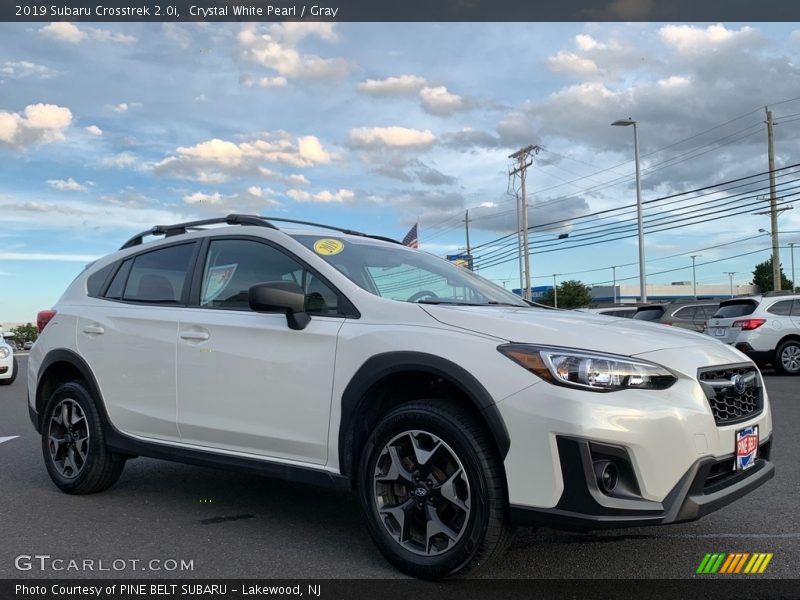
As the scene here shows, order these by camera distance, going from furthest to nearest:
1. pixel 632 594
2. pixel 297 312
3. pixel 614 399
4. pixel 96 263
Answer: pixel 96 263 < pixel 297 312 < pixel 632 594 < pixel 614 399

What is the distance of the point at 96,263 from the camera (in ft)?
18.4

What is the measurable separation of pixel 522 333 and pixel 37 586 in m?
2.49

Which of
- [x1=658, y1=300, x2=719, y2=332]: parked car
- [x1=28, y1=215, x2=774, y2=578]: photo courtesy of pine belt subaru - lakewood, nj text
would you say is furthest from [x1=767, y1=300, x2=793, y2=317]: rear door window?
[x1=28, y1=215, x2=774, y2=578]: photo courtesy of pine belt subaru - lakewood, nj text

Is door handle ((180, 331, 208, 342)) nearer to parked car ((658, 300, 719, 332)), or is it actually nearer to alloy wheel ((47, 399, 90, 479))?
alloy wheel ((47, 399, 90, 479))

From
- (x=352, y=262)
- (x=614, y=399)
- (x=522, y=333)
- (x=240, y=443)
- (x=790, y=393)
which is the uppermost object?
(x=352, y=262)

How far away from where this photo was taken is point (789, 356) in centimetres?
1397

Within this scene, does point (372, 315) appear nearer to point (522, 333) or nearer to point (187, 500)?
point (522, 333)

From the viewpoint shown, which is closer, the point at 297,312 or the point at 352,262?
the point at 297,312

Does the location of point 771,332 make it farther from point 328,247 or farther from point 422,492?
point 422,492

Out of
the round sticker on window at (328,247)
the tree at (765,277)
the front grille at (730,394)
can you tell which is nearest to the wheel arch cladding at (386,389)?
the round sticker on window at (328,247)

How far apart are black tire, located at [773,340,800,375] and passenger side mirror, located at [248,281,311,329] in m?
12.8

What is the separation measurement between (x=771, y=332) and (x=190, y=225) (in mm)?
12395

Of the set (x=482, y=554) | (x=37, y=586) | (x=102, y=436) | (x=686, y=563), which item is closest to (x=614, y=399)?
(x=482, y=554)

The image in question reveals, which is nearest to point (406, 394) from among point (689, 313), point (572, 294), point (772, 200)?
point (689, 313)
